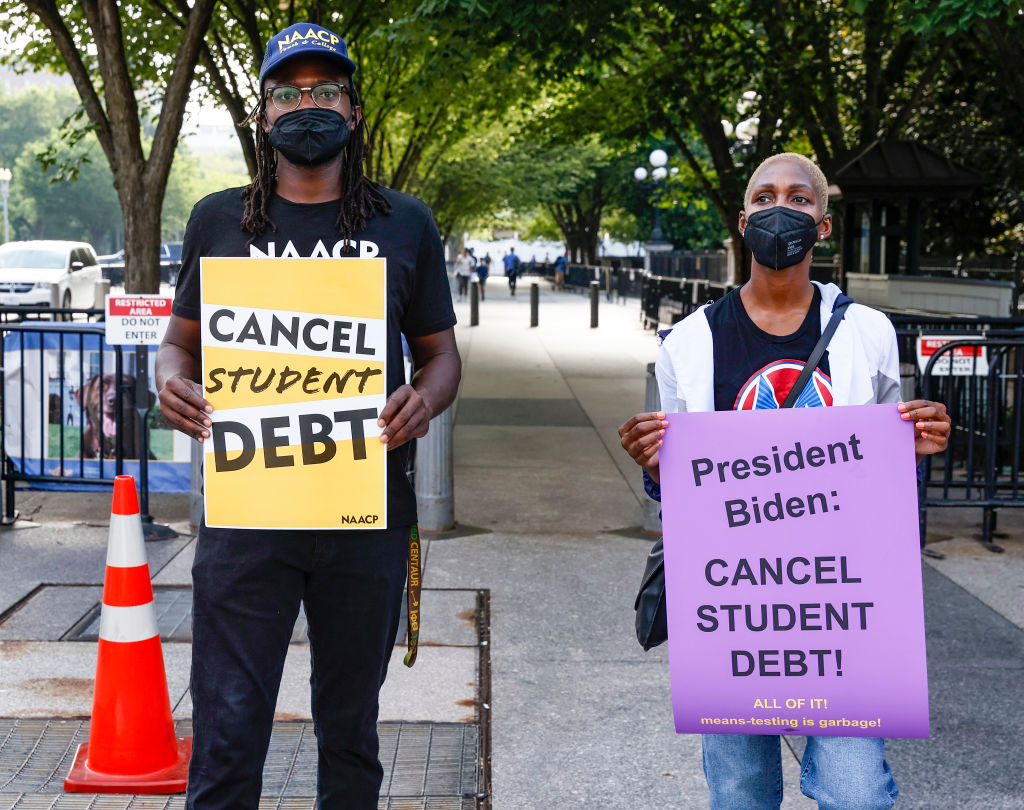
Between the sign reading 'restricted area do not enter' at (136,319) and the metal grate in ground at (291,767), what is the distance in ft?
10.4

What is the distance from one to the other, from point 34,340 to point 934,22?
6.62m

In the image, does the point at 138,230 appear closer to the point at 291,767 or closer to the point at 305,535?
the point at 291,767

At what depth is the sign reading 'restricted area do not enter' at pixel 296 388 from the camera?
2.81m

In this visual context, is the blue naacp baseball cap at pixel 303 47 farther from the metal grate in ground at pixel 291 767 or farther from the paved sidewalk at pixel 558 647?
the paved sidewalk at pixel 558 647

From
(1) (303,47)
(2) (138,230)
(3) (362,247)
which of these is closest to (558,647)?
(3) (362,247)

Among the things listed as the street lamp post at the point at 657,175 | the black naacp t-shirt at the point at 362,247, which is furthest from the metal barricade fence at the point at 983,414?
the street lamp post at the point at 657,175

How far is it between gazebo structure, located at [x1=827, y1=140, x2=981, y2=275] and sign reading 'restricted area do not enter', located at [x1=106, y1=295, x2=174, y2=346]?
32.6 feet

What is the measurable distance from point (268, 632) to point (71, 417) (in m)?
6.02

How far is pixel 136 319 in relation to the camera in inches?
291

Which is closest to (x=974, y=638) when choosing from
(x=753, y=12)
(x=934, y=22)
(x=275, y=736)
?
(x=275, y=736)

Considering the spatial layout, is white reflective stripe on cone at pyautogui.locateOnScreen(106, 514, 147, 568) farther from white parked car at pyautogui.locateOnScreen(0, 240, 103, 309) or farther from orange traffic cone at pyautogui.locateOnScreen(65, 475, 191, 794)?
white parked car at pyautogui.locateOnScreen(0, 240, 103, 309)

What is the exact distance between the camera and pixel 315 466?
2.83 metres

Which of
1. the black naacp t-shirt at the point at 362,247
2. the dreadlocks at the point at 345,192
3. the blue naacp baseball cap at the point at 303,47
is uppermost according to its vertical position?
the blue naacp baseball cap at the point at 303,47

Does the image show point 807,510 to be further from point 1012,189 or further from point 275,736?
point 1012,189
